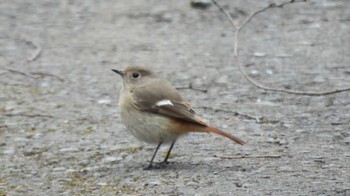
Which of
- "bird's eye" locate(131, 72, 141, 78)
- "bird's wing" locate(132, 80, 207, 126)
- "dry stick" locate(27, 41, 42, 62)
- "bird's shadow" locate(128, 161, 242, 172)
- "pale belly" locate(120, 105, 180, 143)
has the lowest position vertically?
"dry stick" locate(27, 41, 42, 62)

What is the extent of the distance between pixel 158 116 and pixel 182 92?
7.68 ft

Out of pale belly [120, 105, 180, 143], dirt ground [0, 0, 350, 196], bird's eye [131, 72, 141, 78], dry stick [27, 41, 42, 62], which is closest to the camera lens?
dirt ground [0, 0, 350, 196]

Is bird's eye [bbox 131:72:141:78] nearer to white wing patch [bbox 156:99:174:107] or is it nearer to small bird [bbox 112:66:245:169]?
small bird [bbox 112:66:245:169]

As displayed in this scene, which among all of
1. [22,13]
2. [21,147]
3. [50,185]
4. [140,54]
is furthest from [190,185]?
[22,13]

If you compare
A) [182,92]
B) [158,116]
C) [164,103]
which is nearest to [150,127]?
[158,116]

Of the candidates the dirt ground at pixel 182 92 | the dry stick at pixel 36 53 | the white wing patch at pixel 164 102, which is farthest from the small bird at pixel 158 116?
the dry stick at pixel 36 53

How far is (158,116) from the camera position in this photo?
6344mm

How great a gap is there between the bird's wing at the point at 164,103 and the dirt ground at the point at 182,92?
382 millimetres

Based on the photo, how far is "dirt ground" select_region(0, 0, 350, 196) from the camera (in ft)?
20.4

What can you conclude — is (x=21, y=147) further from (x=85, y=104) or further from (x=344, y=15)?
Result: (x=344, y=15)

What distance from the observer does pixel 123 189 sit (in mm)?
5980

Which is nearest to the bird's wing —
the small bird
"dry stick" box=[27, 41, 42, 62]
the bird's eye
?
the small bird

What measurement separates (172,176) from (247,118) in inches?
66.0

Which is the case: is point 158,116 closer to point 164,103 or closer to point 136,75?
point 164,103
